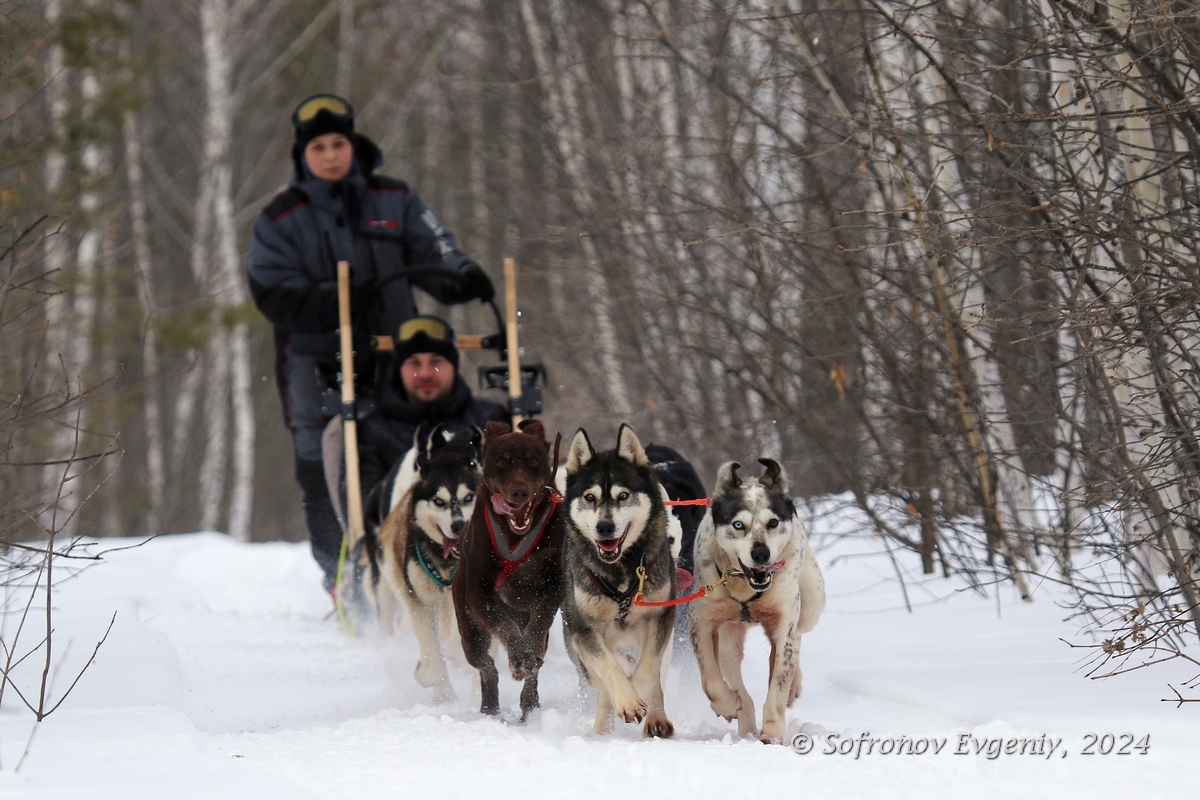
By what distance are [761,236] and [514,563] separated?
68.5 inches

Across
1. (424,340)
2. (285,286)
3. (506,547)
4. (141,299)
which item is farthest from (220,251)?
(506,547)

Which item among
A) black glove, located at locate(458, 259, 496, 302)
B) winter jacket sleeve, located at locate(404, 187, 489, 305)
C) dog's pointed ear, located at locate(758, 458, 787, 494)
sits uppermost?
winter jacket sleeve, located at locate(404, 187, 489, 305)

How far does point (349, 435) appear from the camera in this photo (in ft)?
18.9

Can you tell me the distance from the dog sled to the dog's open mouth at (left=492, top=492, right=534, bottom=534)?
60.5 inches

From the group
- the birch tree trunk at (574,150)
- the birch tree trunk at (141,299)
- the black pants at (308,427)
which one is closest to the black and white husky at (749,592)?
the black pants at (308,427)

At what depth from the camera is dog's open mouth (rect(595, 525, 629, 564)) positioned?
3.61 m

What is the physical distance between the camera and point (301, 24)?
1936cm

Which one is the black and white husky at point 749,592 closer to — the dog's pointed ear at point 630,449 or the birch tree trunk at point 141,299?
the dog's pointed ear at point 630,449

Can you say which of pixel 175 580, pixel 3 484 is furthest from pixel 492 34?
pixel 3 484

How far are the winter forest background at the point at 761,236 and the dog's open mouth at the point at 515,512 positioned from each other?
107 centimetres

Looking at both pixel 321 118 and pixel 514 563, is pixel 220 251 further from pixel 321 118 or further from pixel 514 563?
pixel 514 563

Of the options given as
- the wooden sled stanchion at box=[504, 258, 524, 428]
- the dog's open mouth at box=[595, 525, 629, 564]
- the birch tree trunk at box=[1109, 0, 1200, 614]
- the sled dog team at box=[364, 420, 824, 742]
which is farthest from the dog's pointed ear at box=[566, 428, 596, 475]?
the wooden sled stanchion at box=[504, 258, 524, 428]

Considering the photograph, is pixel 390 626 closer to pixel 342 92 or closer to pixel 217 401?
pixel 217 401

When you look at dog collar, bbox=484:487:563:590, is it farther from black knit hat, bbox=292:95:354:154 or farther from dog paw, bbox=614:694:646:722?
black knit hat, bbox=292:95:354:154
